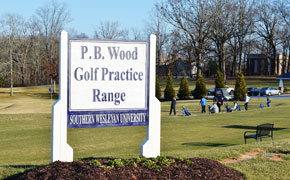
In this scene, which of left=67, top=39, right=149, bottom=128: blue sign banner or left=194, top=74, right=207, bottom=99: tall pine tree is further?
left=194, top=74, right=207, bottom=99: tall pine tree

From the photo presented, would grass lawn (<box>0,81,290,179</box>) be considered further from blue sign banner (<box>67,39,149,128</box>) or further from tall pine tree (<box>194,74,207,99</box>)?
tall pine tree (<box>194,74,207,99</box>)

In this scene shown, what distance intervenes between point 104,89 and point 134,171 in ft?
5.96

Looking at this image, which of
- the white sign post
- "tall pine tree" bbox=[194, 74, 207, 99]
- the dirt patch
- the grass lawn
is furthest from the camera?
"tall pine tree" bbox=[194, 74, 207, 99]

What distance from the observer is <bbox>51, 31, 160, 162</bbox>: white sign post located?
7.38 metres

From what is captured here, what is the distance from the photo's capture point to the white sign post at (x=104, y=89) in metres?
7.38

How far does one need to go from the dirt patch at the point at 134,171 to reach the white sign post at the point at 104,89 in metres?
0.67

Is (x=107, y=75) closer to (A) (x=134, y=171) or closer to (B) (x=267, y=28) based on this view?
(A) (x=134, y=171)

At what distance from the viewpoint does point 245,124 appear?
22.1 m

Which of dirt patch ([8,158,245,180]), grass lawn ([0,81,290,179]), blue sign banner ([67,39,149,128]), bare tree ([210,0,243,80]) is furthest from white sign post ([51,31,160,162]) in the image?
bare tree ([210,0,243,80])

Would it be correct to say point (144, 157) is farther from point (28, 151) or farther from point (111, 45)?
point (28, 151)

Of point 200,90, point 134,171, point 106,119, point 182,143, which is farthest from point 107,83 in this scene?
point 200,90

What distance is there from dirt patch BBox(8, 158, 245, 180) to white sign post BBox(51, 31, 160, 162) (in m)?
0.67

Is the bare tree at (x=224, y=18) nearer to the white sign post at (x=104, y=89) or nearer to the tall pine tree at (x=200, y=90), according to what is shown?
the tall pine tree at (x=200, y=90)

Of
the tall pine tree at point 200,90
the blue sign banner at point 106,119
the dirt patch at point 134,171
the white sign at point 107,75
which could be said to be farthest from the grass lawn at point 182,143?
the tall pine tree at point 200,90
